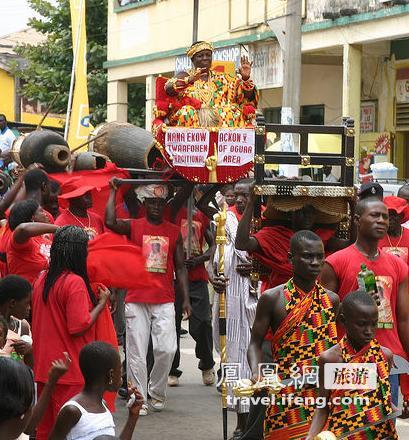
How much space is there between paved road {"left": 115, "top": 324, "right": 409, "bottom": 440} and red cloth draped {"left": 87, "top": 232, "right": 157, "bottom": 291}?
2.14 meters

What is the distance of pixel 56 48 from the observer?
33.0 m

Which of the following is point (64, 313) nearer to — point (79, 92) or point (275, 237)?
point (275, 237)

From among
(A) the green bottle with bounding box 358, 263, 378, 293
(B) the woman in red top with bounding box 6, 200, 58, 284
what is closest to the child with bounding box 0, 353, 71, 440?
(A) the green bottle with bounding box 358, 263, 378, 293

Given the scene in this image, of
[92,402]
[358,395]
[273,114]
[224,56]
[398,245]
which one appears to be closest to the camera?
[358,395]

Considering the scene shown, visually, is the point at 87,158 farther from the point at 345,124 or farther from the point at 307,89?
the point at 307,89

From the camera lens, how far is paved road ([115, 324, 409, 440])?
9.39 meters

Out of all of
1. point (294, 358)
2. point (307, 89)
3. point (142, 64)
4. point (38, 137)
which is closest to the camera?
point (294, 358)

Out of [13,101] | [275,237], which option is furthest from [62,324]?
[13,101]

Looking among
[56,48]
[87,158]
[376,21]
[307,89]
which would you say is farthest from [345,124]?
[56,48]

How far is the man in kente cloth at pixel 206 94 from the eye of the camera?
9.82 metres

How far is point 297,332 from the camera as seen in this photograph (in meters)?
6.79

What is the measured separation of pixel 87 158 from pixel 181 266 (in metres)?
1.27

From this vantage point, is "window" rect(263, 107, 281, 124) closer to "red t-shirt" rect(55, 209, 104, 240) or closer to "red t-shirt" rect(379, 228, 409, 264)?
"red t-shirt" rect(379, 228, 409, 264)

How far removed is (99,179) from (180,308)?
1.83 metres
